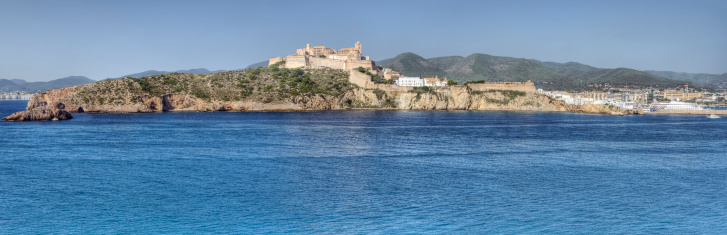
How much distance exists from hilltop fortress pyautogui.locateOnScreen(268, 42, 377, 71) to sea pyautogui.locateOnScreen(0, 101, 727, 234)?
61.6m

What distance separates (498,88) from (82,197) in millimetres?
84923

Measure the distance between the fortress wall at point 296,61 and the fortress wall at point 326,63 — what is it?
4.64ft

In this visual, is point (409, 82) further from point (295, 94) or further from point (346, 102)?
point (295, 94)

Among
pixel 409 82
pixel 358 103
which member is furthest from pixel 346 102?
pixel 409 82

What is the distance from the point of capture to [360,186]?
22.1 metres

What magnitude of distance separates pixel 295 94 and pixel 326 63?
679 inches

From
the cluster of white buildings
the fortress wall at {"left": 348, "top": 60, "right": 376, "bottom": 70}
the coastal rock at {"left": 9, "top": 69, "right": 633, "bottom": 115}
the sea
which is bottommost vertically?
the sea

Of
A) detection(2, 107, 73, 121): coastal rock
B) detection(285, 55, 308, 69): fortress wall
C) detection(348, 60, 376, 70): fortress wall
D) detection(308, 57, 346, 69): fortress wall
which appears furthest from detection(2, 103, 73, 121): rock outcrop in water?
detection(348, 60, 376, 70): fortress wall

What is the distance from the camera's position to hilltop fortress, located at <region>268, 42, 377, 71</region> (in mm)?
101312

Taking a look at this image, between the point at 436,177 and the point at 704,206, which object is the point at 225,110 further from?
the point at 704,206

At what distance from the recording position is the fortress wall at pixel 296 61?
10244cm

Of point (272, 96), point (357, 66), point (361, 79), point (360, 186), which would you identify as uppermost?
point (357, 66)

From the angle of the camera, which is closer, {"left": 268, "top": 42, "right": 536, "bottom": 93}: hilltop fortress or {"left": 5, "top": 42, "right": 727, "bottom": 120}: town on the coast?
{"left": 5, "top": 42, "right": 727, "bottom": 120}: town on the coast

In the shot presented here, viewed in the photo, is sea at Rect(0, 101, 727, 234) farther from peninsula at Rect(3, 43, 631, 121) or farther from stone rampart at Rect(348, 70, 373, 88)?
stone rampart at Rect(348, 70, 373, 88)
